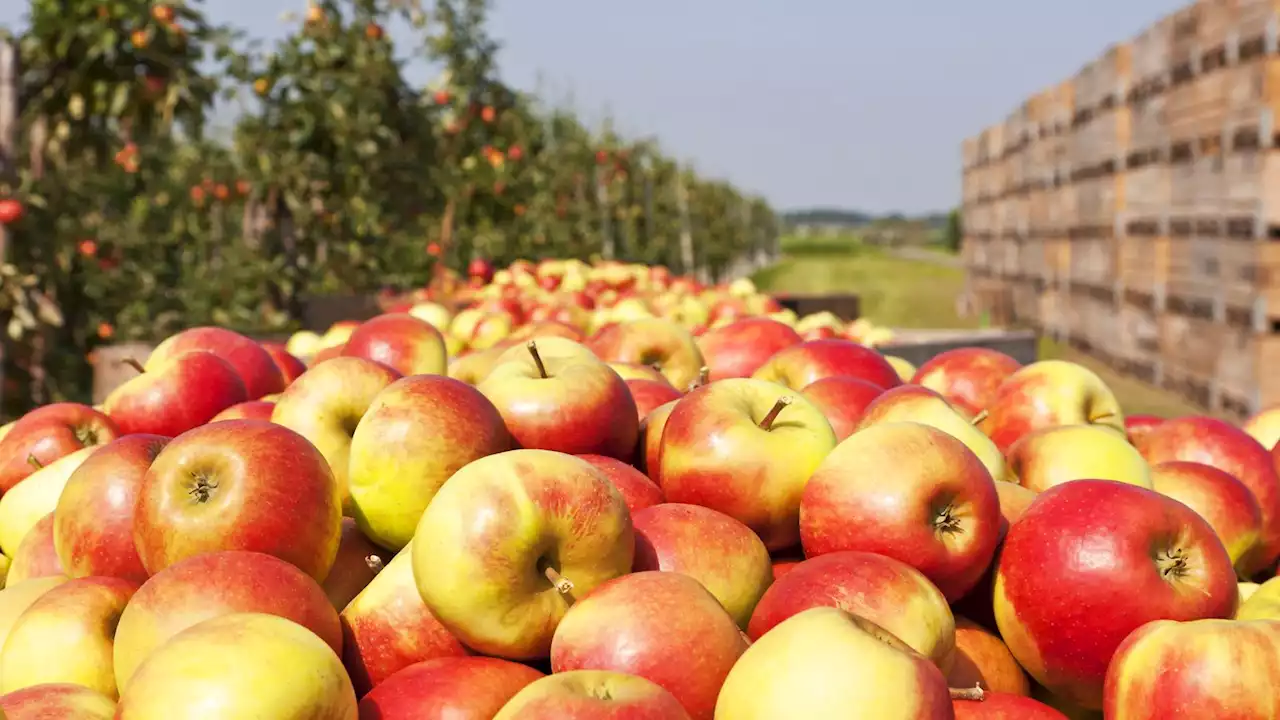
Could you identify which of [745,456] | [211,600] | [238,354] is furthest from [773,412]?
[238,354]

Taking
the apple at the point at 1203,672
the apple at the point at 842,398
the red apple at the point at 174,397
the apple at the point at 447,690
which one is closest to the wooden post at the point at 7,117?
the red apple at the point at 174,397

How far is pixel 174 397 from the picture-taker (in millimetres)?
2359

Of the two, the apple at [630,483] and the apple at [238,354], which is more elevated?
the apple at [238,354]

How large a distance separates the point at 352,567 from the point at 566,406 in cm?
43

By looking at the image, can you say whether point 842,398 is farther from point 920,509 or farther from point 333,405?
point 333,405

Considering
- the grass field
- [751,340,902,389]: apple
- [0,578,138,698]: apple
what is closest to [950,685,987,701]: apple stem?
[0,578,138,698]: apple

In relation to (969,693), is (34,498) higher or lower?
higher

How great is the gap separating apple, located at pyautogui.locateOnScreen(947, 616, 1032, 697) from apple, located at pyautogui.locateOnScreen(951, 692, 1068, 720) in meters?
0.11

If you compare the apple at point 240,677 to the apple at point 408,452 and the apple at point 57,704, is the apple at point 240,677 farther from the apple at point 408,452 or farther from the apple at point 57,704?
the apple at point 408,452

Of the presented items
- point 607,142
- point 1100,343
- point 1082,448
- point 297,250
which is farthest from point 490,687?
point 607,142

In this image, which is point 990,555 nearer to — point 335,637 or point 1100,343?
point 335,637

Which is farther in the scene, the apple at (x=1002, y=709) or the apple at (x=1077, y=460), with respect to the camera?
the apple at (x=1077, y=460)

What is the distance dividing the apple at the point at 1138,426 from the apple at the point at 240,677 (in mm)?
1892

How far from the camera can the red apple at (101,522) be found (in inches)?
70.9
